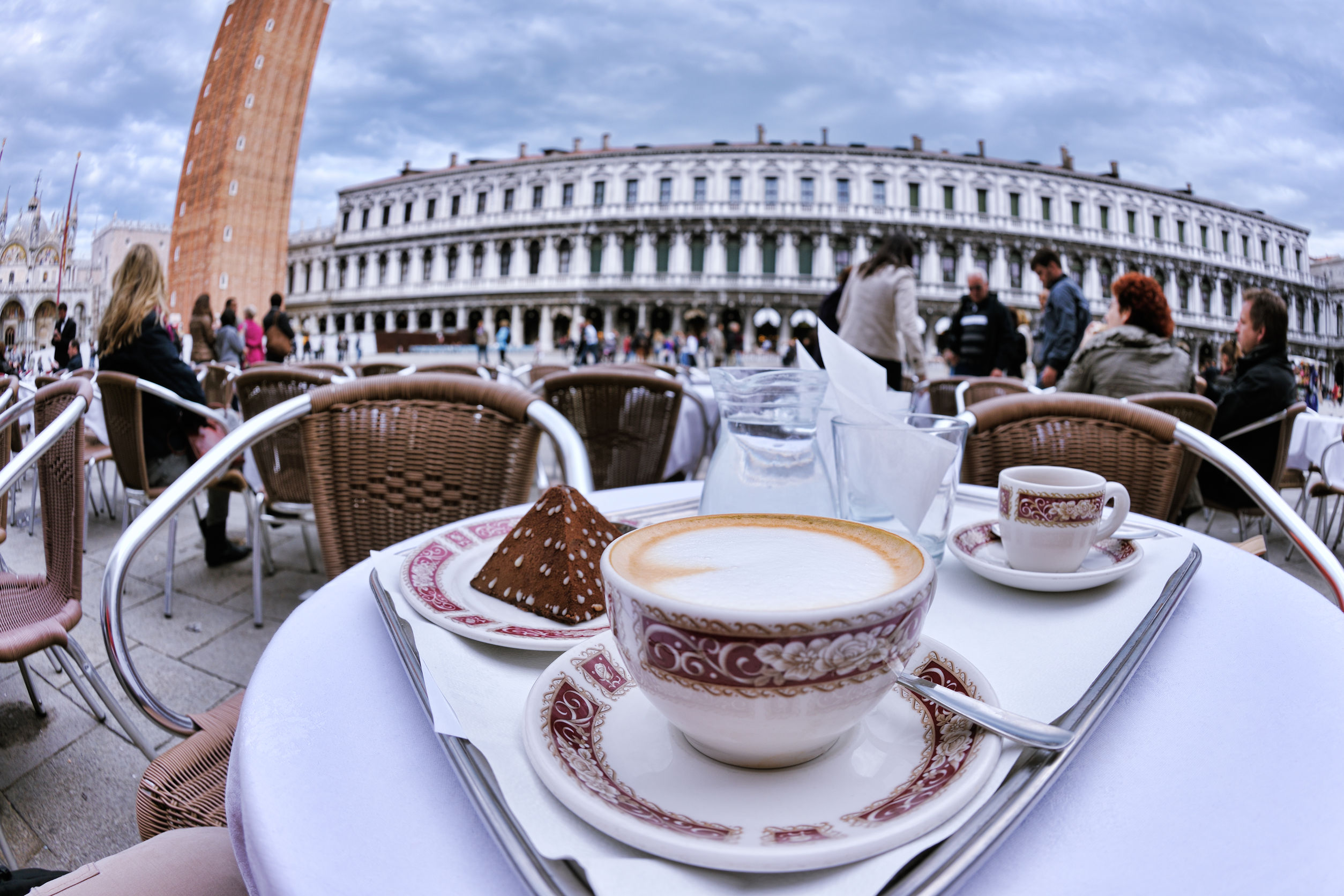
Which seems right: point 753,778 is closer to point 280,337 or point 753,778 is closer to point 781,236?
point 280,337

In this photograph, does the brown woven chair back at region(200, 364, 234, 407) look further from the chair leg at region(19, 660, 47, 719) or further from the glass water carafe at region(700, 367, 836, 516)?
the glass water carafe at region(700, 367, 836, 516)

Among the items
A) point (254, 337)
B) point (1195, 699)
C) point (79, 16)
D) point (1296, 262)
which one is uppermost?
point (1296, 262)

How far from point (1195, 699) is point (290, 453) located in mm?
2133

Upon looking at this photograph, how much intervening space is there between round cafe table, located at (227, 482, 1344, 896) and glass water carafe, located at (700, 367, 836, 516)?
11.1 inches

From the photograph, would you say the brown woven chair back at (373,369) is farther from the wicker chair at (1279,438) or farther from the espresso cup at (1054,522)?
the wicker chair at (1279,438)

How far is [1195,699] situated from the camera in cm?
32

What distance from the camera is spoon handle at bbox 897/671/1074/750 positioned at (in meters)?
0.24

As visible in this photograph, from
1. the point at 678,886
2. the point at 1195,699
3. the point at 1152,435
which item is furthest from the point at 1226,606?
the point at 1152,435

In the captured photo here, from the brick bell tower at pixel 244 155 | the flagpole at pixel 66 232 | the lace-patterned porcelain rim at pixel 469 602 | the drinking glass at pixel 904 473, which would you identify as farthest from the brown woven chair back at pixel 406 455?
the brick bell tower at pixel 244 155

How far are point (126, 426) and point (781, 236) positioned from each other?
22896 mm

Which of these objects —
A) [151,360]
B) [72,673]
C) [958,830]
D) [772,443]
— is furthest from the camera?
[151,360]

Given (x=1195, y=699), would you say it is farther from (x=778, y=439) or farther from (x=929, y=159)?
(x=929, y=159)

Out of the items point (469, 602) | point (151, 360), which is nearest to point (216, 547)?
point (151, 360)

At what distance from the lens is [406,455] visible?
41.8 inches
